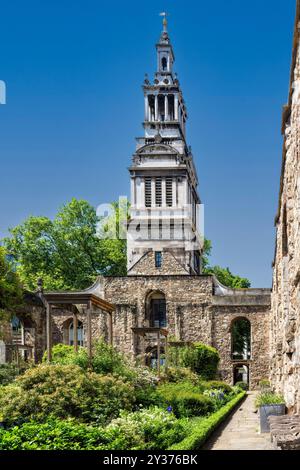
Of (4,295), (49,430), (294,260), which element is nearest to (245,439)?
(49,430)

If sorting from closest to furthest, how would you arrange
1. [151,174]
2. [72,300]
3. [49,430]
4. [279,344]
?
[49,430] → [279,344] → [72,300] → [151,174]

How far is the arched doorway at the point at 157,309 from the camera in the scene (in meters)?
42.3

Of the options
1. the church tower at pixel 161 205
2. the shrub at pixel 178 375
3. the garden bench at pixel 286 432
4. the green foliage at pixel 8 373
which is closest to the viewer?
the garden bench at pixel 286 432

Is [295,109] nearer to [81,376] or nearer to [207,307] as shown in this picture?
[81,376]

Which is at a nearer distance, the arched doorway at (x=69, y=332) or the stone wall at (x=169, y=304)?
the arched doorway at (x=69, y=332)

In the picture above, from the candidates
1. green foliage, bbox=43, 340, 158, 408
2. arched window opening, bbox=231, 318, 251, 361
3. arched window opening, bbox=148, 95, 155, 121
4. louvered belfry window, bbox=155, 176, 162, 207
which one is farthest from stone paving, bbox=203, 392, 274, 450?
arched window opening, bbox=148, 95, 155, 121

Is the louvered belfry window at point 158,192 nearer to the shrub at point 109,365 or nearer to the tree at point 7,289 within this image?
the tree at point 7,289

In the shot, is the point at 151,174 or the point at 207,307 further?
the point at 151,174

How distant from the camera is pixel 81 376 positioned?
1609 cm

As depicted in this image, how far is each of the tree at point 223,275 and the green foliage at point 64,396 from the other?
45.7 metres

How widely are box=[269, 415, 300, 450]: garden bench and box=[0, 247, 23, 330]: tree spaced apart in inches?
811

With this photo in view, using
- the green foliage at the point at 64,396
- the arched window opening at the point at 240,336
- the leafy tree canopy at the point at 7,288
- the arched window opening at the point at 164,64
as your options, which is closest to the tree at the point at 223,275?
the arched window opening at the point at 240,336

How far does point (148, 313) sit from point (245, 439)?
2703 centimetres
